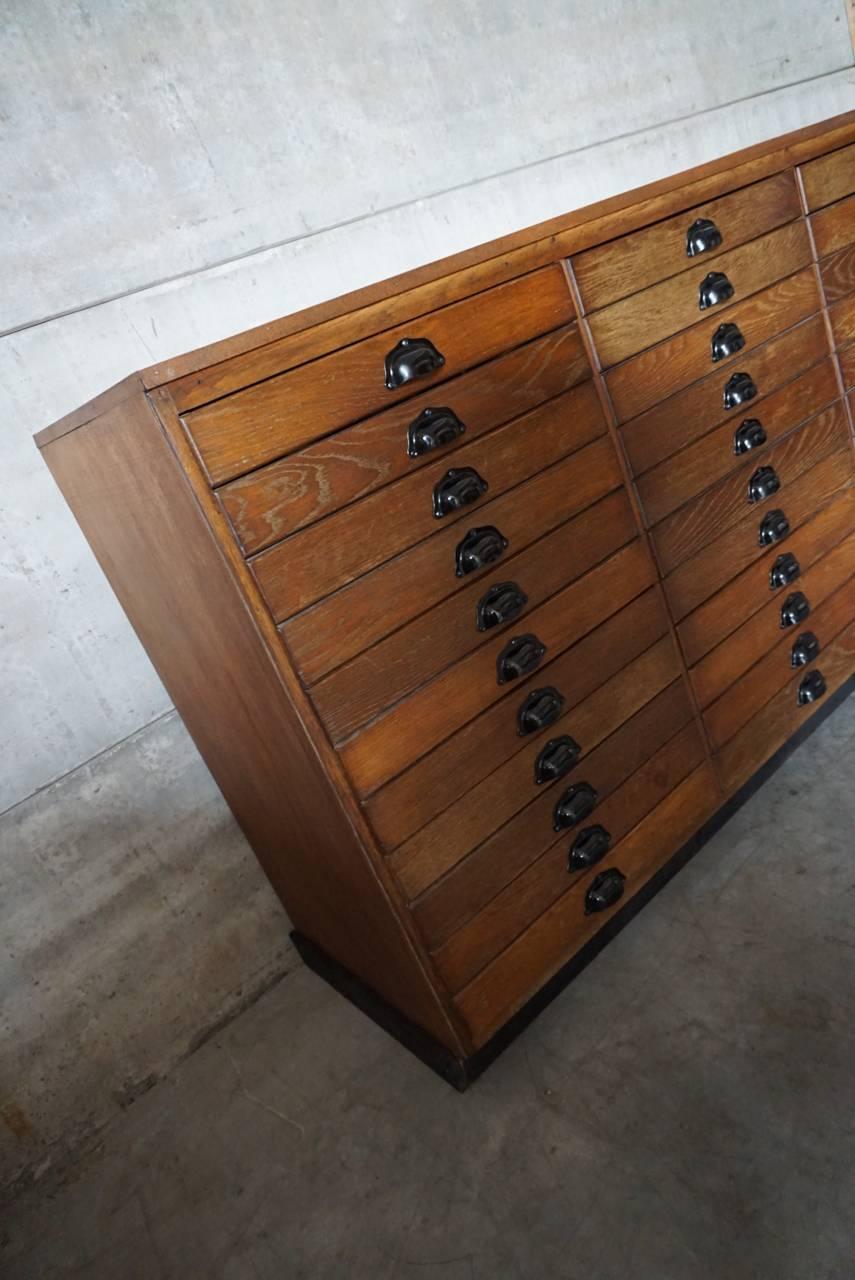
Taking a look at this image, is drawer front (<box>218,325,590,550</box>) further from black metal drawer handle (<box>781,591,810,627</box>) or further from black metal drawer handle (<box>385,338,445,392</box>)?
black metal drawer handle (<box>781,591,810,627</box>)

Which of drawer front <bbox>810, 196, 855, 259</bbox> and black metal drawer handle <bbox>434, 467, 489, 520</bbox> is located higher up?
drawer front <bbox>810, 196, 855, 259</bbox>

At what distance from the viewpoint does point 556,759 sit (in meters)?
1.69

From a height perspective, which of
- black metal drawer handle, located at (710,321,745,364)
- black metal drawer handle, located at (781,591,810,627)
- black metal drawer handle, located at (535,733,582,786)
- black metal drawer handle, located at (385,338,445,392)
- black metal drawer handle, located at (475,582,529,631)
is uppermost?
black metal drawer handle, located at (385,338,445,392)

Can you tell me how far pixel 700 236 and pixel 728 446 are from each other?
464 mm

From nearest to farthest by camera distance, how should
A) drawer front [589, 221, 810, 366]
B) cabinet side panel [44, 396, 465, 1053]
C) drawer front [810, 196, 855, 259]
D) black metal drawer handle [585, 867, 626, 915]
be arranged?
cabinet side panel [44, 396, 465, 1053] < drawer front [589, 221, 810, 366] < black metal drawer handle [585, 867, 626, 915] < drawer front [810, 196, 855, 259]

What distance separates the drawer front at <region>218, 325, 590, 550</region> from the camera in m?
1.29

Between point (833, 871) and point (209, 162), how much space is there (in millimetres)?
2149

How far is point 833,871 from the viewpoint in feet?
6.10

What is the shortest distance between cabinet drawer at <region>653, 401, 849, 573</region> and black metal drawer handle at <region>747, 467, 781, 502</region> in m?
0.01

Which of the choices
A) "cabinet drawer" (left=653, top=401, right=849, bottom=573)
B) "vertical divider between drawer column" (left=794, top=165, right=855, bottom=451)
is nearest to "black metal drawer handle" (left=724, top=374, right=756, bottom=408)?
"cabinet drawer" (left=653, top=401, right=849, bottom=573)

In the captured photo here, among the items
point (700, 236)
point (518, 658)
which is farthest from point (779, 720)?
point (700, 236)

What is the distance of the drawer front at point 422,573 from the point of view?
136 cm

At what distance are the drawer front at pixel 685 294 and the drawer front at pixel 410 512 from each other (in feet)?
0.42

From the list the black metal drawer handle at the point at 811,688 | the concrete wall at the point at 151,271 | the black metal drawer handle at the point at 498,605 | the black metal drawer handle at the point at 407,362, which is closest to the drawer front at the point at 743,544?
the black metal drawer handle at the point at 811,688
